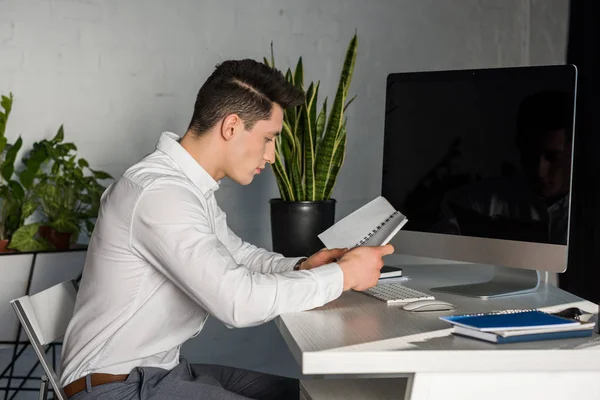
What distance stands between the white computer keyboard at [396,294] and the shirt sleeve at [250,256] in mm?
256

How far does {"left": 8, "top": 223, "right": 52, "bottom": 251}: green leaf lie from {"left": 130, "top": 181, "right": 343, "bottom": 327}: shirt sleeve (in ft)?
4.31

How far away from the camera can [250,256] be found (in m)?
2.32

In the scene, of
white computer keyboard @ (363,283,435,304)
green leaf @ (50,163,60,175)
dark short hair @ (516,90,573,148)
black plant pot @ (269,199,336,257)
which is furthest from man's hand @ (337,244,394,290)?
green leaf @ (50,163,60,175)

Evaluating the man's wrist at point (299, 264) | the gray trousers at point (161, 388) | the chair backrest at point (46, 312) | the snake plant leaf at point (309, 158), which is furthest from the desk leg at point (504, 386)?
the snake plant leaf at point (309, 158)

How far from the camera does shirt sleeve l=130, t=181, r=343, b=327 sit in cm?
165

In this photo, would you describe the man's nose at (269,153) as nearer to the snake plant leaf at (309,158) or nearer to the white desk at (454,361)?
the white desk at (454,361)

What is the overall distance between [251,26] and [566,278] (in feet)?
5.84

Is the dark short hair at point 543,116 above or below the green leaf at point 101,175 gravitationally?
above

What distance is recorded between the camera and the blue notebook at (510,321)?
1.53 m

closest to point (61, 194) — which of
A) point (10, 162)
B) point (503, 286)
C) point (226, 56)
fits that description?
point (10, 162)

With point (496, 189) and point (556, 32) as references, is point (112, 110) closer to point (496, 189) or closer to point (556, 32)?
point (496, 189)

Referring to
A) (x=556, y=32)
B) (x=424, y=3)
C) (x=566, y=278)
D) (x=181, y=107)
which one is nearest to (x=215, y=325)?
(x=181, y=107)

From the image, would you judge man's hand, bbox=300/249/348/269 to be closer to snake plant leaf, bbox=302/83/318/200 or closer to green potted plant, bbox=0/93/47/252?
snake plant leaf, bbox=302/83/318/200

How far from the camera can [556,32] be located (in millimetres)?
3785
